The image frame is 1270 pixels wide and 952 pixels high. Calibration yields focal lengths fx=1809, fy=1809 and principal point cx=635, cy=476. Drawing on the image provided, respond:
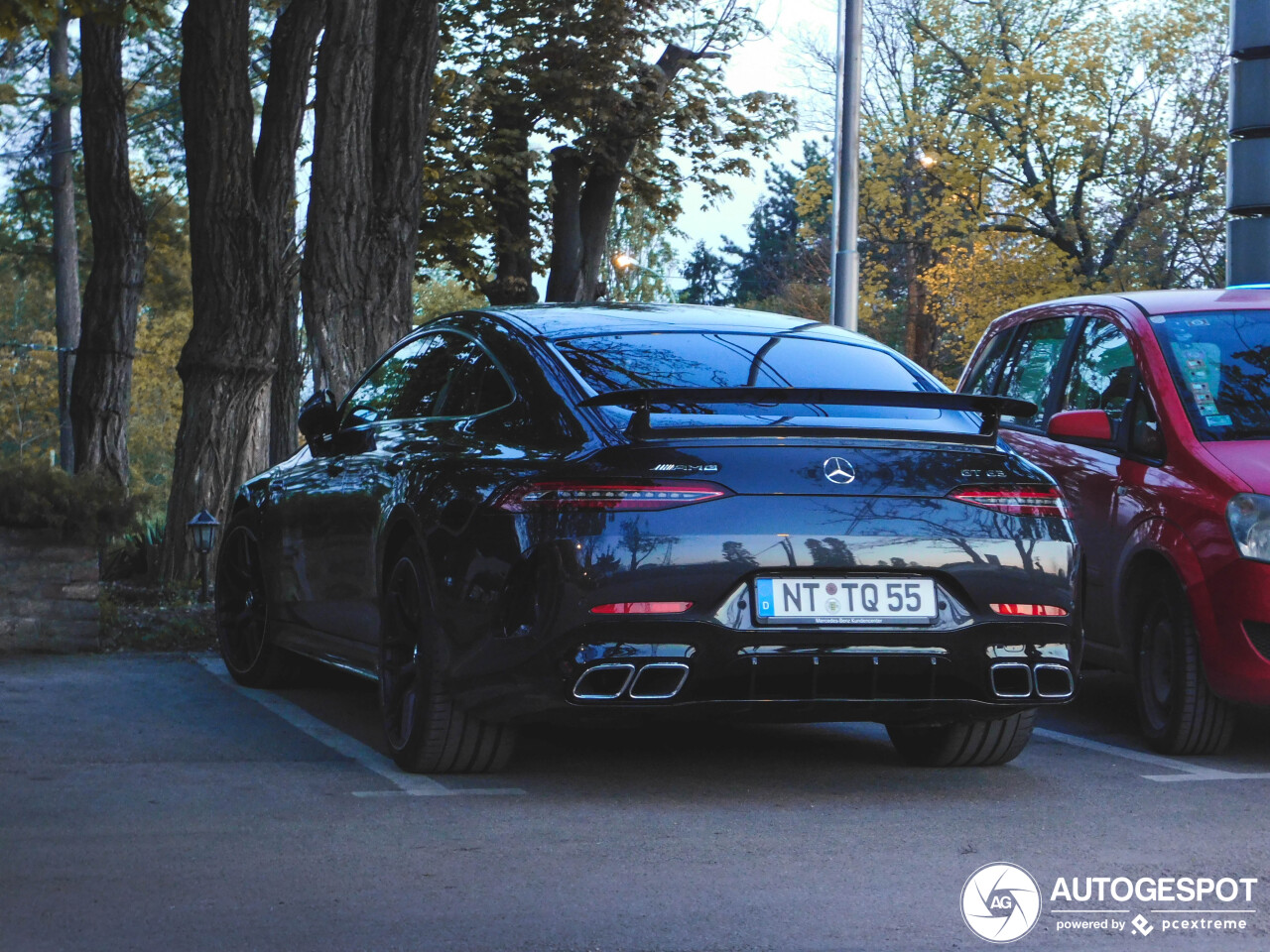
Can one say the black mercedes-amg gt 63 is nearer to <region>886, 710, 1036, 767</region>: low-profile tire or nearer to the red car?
<region>886, 710, 1036, 767</region>: low-profile tire

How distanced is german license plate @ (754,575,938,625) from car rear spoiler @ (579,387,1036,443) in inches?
17.6

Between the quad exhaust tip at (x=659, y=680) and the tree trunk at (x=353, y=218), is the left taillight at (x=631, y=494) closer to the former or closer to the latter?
the quad exhaust tip at (x=659, y=680)

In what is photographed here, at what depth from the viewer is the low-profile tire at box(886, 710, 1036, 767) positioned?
20.4ft

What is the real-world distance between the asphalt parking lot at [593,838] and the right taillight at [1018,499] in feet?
3.01

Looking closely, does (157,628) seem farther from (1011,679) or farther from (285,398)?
(285,398)

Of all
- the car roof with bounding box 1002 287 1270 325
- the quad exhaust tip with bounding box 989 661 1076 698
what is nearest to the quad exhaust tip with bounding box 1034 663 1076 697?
the quad exhaust tip with bounding box 989 661 1076 698

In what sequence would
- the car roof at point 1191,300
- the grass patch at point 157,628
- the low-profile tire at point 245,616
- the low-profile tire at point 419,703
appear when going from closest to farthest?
1. the low-profile tire at point 419,703
2. the car roof at point 1191,300
3. the low-profile tire at point 245,616
4. the grass patch at point 157,628

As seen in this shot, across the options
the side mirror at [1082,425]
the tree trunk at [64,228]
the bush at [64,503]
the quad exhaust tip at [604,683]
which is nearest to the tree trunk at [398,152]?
the bush at [64,503]

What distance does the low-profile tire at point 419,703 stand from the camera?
224 inches

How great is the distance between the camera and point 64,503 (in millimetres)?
9281

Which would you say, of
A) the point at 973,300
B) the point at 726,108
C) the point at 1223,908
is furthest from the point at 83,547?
the point at 973,300

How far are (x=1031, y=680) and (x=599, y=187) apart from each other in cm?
2455

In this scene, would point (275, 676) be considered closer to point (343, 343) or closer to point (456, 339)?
point (456, 339)

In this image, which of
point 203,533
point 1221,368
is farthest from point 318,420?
point 203,533
